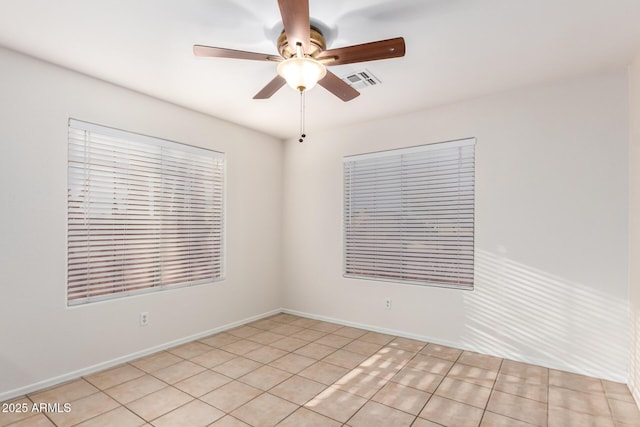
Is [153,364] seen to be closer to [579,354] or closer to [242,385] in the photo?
[242,385]

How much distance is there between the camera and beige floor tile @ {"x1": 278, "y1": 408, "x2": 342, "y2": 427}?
2.21 metres

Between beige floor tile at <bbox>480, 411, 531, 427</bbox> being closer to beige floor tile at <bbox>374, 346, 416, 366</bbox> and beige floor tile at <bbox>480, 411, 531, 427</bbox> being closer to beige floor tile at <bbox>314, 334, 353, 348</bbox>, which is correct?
beige floor tile at <bbox>374, 346, 416, 366</bbox>

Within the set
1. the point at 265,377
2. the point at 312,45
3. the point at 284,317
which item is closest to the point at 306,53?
the point at 312,45

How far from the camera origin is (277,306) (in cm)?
494

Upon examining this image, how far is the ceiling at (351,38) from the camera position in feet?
6.65

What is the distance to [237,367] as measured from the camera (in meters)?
3.08

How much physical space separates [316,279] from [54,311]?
2836mm

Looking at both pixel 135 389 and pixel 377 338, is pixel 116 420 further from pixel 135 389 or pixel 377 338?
pixel 377 338

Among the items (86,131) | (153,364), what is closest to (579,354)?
(153,364)

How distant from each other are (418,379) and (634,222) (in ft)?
6.86

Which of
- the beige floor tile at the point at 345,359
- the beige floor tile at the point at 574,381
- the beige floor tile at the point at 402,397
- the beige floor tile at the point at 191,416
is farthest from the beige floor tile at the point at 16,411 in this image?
the beige floor tile at the point at 574,381

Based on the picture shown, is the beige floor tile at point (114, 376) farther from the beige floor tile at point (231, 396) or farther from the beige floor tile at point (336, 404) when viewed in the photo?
the beige floor tile at point (336, 404)

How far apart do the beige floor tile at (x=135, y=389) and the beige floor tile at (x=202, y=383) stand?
171mm

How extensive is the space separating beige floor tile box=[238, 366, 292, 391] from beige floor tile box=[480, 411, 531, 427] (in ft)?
4.95
